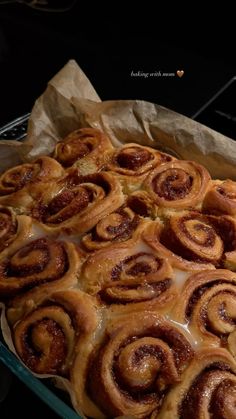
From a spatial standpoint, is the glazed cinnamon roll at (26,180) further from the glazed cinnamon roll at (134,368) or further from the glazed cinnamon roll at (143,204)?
the glazed cinnamon roll at (134,368)

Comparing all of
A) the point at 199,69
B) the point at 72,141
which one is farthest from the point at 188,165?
the point at 199,69

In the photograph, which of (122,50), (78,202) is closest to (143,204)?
(78,202)

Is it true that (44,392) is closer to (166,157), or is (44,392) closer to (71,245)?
(71,245)

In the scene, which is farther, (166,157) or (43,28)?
(43,28)

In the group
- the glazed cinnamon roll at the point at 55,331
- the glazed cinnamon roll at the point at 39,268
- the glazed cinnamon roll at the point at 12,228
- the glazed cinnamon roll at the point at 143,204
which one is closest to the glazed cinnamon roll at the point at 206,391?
the glazed cinnamon roll at the point at 55,331

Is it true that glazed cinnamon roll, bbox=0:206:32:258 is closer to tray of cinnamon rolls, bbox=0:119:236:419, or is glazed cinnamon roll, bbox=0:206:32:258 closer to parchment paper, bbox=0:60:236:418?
tray of cinnamon rolls, bbox=0:119:236:419
